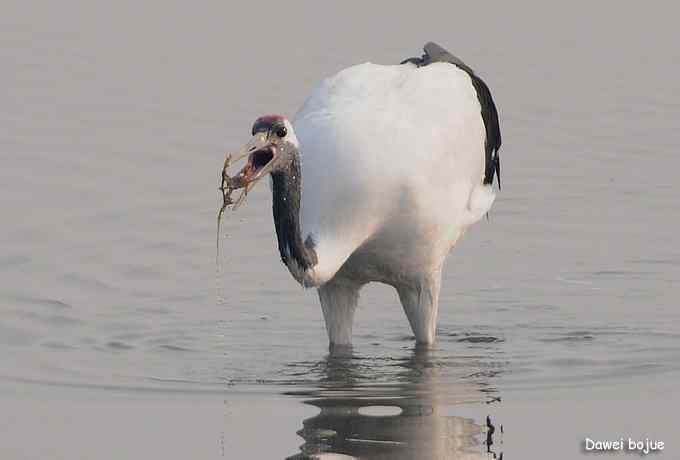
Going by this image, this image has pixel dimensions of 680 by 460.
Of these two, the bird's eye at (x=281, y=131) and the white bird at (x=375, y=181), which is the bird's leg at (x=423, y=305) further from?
the bird's eye at (x=281, y=131)

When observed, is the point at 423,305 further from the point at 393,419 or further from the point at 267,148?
the point at 267,148

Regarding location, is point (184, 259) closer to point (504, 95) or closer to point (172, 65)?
point (504, 95)

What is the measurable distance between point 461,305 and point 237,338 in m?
1.82

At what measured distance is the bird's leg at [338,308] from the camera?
1155 cm

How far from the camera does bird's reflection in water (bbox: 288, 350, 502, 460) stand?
29.7 ft

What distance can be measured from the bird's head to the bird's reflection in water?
123cm

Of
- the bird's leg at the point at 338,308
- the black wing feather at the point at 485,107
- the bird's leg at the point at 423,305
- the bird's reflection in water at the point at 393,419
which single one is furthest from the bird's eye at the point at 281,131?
the black wing feather at the point at 485,107

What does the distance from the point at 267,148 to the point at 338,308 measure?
2.14 m

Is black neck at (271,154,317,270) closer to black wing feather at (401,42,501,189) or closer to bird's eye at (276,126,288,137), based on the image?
bird's eye at (276,126,288,137)

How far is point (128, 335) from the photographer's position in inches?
464

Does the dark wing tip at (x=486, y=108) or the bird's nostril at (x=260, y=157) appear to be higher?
the dark wing tip at (x=486, y=108)

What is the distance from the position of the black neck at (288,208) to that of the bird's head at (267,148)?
0.07 meters

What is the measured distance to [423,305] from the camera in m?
11.7

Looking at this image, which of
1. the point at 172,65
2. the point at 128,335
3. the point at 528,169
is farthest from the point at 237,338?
the point at 172,65
